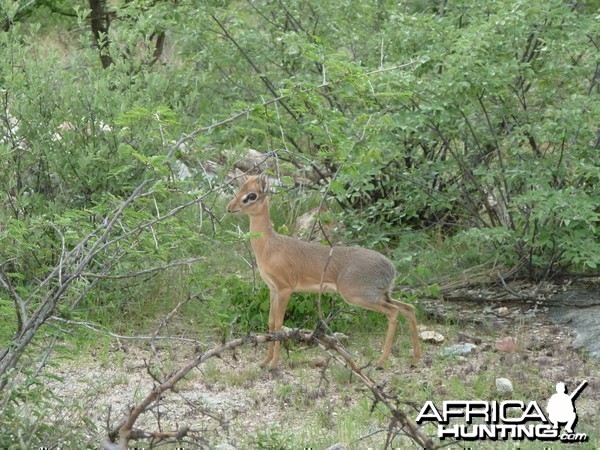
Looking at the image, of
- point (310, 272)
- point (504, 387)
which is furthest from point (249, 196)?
point (504, 387)

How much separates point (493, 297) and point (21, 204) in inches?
148

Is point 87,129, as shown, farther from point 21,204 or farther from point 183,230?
point 183,230

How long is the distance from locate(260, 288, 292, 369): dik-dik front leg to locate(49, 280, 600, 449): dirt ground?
0.30 feet

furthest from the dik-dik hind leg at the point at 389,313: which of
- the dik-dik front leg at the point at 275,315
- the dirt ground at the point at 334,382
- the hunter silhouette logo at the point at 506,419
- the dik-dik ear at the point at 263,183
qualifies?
the hunter silhouette logo at the point at 506,419

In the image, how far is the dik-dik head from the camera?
23.7 feet

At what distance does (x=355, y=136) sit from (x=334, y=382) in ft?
5.89

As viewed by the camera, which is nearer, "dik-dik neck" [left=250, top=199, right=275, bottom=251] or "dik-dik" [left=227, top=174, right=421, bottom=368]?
"dik-dik" [left=227, top=174, right=421, bottom=368]

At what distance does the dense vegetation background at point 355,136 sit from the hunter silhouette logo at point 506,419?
145 cm

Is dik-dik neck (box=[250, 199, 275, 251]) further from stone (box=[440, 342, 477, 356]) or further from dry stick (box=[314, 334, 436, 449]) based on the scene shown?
dry stick (box=[314, 334, 436, 449])

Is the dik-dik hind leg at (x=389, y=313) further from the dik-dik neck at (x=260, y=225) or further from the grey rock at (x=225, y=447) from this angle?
the grey rock at (x=225, y=447)

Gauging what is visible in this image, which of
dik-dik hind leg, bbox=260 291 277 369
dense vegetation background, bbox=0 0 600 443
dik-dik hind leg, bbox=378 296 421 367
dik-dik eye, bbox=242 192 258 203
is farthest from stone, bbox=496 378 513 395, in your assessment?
dik-dik eye, bbox=242 192 258 203

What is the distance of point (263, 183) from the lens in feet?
23.6

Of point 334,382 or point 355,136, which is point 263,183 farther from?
point 334,382

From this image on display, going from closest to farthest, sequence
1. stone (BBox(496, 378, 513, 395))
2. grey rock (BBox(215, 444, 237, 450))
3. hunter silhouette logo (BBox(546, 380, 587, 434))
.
Result: grey rock (BBox(215, 444, 237, 450)), hunter silhouette logo (BBox(546, 380, 587, 434)), stone (BBox(496, 378, 513, 395))
